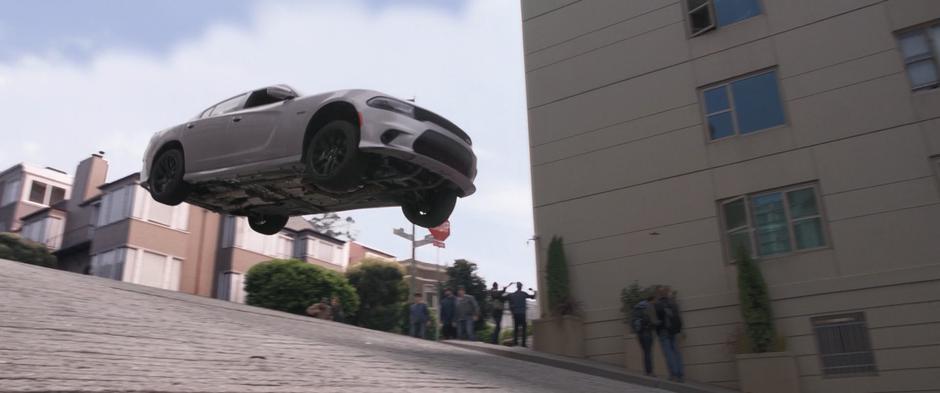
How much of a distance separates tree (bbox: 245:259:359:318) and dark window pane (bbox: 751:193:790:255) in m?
12.6

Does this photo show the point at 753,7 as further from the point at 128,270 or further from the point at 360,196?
the point at 128,270

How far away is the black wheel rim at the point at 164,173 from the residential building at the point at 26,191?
1250 inches

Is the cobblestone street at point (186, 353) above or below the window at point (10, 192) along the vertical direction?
below

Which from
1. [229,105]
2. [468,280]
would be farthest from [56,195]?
[229,105]

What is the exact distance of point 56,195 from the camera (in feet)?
142

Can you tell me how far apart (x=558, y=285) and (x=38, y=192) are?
38.9m

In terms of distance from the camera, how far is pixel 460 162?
10.2m

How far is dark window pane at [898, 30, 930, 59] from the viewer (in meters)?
13.2

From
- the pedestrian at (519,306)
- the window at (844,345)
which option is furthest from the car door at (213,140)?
the window at (844,345)

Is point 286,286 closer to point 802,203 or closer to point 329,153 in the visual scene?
point 329,153

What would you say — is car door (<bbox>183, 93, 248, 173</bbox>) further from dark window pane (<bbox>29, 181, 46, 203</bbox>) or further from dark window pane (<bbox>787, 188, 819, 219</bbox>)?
dark window pane (<bbox>29, 181, 46, 203</bbox>)

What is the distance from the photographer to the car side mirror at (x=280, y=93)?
34.4 feet

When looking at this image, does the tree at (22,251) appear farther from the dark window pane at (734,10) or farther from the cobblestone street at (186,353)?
the dark window pane at (734,10)

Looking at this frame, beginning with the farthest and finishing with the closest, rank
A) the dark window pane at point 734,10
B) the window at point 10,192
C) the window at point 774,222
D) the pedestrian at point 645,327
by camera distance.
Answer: the window at point 10,192, the dark window pane at point 734,10, the window at point 774,222, the pedestrian at point 645,327
